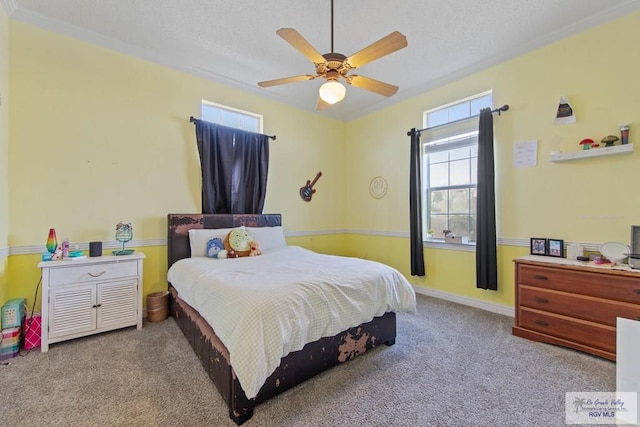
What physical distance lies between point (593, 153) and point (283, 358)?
324 cm

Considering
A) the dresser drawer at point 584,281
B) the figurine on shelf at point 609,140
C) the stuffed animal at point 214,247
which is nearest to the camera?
the dresser drawer at point 584,281

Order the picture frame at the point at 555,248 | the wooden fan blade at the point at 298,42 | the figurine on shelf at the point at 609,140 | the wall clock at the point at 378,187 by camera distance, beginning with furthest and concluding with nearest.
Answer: the wall clock at the point at 378,187, the picture frame at the point at 555,248, the figurine on shelf at the point at 609,140, the wooden fan blade at the point at 298,42

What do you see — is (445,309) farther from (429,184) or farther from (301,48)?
(301,48)

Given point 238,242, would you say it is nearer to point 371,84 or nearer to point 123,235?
point 123,235

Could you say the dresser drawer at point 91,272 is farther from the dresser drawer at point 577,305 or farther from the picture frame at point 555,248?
the picture frame at point 555,248

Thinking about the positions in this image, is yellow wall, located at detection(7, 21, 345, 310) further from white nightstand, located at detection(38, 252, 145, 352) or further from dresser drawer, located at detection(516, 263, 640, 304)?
dresser drawer, located at detection(516, 263, 640, 304)

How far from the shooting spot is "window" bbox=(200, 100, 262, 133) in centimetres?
367

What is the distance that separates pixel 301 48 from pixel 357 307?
6.49 ft

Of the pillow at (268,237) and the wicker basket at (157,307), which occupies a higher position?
the pillow at (268,237)

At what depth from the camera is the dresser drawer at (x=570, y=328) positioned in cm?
214

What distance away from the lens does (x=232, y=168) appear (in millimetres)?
3713

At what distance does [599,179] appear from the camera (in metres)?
2.55

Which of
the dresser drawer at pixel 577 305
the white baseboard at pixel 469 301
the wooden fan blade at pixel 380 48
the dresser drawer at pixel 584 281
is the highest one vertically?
the wooden fan blade at pixel 380 48

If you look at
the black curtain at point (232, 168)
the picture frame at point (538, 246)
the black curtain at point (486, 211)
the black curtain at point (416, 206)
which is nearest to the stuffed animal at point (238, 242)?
the black curtain at point (232, 168)
